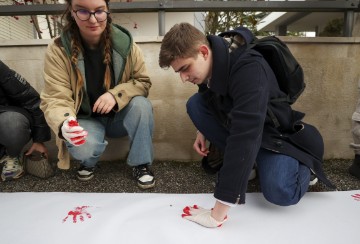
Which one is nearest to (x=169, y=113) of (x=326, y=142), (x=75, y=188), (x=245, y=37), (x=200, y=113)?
(x=200, y=113)

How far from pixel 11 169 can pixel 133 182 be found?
73 cm

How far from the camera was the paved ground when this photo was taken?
1.69 m

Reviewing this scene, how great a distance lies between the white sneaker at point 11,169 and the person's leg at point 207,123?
108cm

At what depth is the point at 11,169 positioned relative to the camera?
1784 millimetres

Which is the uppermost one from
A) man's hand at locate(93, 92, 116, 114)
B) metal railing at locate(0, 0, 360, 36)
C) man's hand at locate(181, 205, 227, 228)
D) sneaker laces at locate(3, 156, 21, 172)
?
metal railing at locate(0, 0, 360, 36)

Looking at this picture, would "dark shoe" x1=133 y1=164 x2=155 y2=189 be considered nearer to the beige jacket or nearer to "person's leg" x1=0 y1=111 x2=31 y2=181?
the beige jacket

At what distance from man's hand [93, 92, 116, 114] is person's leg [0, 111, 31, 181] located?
475 mm

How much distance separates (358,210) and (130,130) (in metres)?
1.18

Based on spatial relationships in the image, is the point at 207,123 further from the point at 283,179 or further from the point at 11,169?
the point at 11,169

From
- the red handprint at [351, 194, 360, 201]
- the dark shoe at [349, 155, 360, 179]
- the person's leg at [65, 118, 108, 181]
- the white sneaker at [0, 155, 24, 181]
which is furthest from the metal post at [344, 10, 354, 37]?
the white sneaker at [0, 155, 24, 181]

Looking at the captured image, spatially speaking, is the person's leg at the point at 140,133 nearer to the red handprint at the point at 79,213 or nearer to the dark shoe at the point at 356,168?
the red handprint at the point at 79,213

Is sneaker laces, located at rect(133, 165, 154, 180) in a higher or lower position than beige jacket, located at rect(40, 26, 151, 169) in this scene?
lower

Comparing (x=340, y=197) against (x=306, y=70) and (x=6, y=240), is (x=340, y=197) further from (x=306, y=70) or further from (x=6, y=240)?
(x=6, y=240)

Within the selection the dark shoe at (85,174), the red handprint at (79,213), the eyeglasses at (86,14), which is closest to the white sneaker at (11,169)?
the dark shoe at (85,174)
